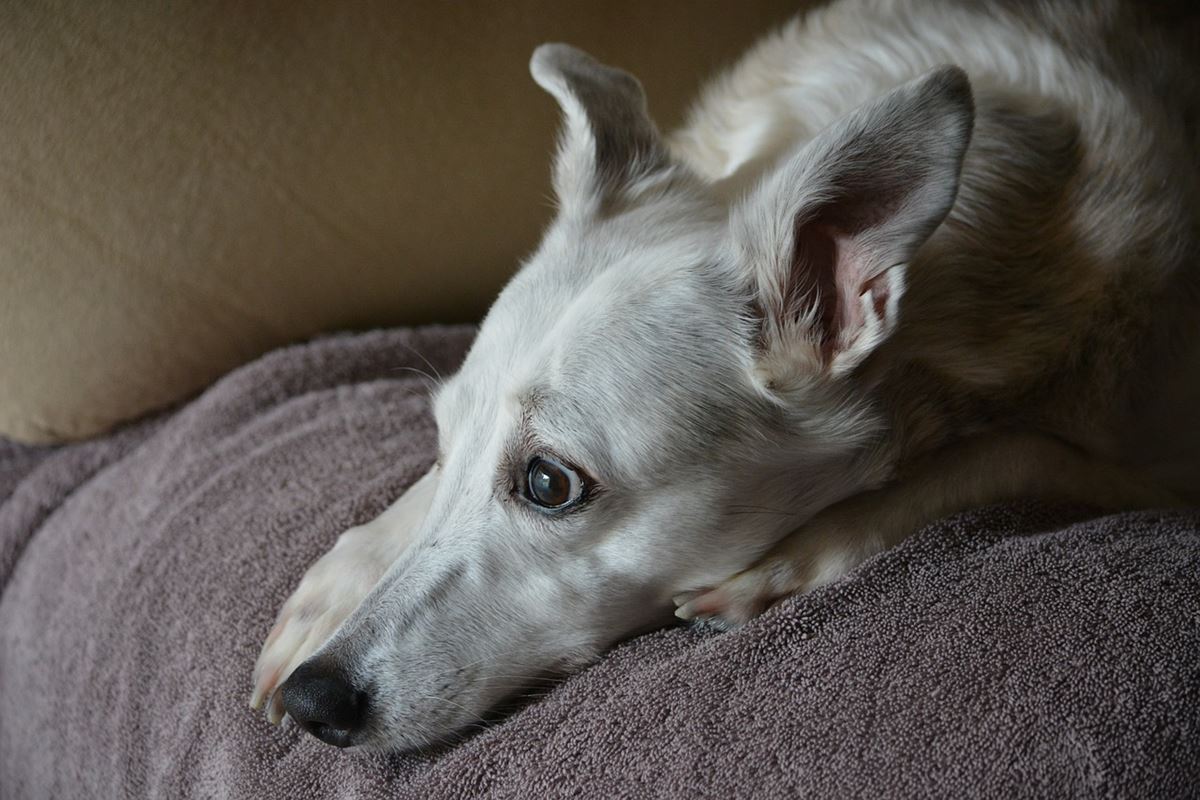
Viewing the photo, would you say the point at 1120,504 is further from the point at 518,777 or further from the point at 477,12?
the point at 477,12

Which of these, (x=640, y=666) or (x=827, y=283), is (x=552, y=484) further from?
(x=827, y=283)

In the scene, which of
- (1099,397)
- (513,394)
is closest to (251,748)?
(513,394)

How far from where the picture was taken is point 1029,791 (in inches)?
32.8

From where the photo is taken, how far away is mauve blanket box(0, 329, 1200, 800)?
0.88 m

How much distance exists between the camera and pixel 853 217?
43.1 inches

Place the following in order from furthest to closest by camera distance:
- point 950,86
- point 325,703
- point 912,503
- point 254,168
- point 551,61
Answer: point 254,168
point 551,61
point 912,503
point 325,703
point 950,86

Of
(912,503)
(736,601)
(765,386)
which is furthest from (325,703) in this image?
(912,503)

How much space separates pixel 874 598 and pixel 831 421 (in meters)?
0.22

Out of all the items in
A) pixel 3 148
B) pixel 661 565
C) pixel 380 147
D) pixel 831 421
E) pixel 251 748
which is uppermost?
pixel 3 148

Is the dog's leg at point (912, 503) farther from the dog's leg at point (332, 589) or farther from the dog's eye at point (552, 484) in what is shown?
the dog's leg at point (332, 589)

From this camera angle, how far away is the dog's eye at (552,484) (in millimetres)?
1138

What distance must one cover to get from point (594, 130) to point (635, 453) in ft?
1.59

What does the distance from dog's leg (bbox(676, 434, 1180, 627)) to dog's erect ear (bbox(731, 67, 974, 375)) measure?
181mm

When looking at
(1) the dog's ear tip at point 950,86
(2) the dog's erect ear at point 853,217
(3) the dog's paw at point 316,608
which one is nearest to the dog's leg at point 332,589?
(3) the dog's paw at point 316,608
